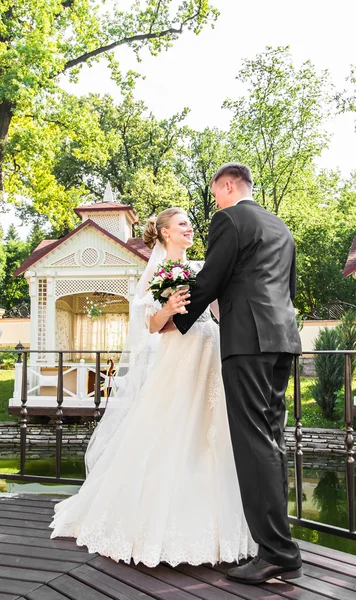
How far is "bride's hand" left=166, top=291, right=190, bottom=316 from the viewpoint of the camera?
2543 mm

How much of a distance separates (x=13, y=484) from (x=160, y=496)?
784 centimetres

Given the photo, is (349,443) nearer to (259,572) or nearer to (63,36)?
(259,572)

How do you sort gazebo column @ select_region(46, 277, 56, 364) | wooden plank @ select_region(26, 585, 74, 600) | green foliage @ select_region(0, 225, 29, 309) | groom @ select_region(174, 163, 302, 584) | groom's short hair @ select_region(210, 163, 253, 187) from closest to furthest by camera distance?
wooden plank @ select_region(26, 585, 74, 600), groom @ select_region(174, 163, 302, 584), groom's short hair @ select_region(210, 163, 253, 187), gazebo column @ select_region(46, 277, 56, 364), green foliage @ select_region(0, 225, 29, 309)

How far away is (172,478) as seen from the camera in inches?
104

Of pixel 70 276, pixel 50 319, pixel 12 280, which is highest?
pixel 12 280

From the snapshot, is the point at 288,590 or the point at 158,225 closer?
the point at 288,590

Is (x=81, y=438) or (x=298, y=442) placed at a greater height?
(x=298, y=442)

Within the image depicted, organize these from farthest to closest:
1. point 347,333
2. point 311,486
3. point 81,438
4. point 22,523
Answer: point 347,333, point 81,438, point 311,486, point 22,523

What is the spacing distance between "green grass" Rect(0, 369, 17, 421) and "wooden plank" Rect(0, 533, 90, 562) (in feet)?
45.2

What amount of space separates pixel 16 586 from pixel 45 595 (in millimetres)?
163

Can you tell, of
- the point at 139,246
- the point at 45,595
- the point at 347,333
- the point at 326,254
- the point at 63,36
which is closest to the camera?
the point at 45,595

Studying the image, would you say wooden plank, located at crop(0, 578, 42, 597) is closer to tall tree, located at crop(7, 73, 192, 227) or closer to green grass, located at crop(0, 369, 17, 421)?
tall tree, located at crop(7, 73, 192, 227)

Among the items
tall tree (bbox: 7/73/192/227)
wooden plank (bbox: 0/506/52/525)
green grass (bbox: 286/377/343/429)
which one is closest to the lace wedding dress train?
wooden plank (bbox: 0/506/52/525)

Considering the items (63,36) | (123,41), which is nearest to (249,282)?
(63,36)
